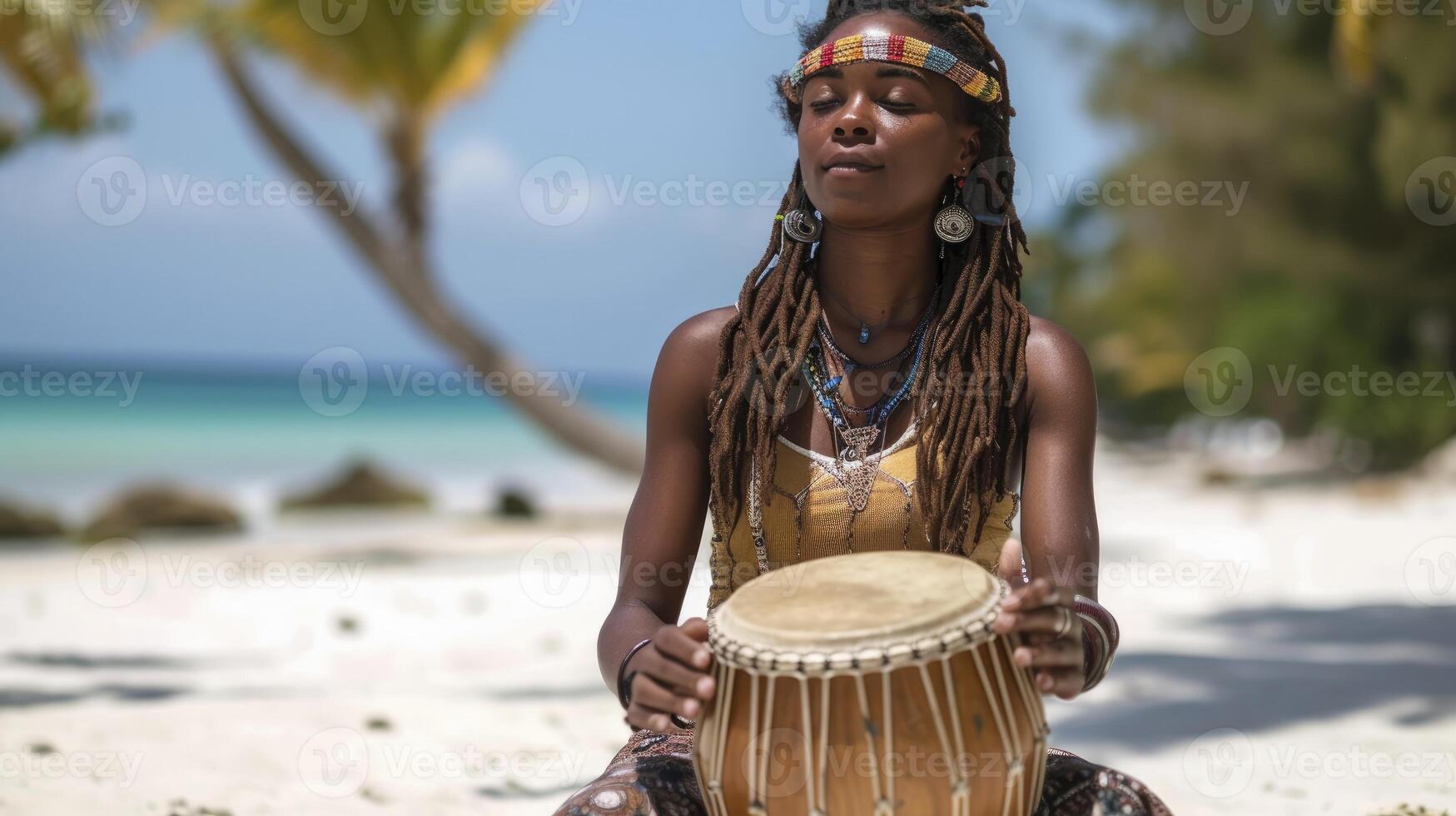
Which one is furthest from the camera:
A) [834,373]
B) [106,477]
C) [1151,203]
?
[106,477]

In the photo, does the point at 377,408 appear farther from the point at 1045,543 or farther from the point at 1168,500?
the point at 1045,543

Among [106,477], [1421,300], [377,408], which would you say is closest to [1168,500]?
[1421,300]

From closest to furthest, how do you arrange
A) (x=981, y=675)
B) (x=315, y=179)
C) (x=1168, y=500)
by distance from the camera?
(x=981, y=675)
(x=315, y=179)
(x=1168, y=500)

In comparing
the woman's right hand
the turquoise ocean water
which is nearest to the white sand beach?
the woman's right hand

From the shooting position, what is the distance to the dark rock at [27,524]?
15906 millimetres

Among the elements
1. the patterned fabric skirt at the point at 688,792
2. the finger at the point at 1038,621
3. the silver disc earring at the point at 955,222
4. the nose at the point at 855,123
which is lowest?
the patterned fabric skirt at the point at 688,792

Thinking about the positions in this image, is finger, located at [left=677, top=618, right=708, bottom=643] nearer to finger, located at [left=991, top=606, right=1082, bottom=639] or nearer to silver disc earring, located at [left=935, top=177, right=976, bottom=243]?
finger, located at [left=991, top=606, right=1082, bottom=639]

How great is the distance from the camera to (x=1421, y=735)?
586 centimetres

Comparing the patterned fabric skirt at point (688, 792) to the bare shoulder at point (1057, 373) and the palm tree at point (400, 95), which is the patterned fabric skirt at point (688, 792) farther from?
the palm tree at point (400, 95)

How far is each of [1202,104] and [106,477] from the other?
30500 mm

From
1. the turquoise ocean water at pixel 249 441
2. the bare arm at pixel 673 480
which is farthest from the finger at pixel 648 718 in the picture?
the turquoise ocean water at pixel 249 441

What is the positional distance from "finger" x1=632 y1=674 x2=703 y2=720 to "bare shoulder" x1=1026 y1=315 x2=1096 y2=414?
109 centimetres

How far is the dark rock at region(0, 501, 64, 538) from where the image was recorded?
15.9m

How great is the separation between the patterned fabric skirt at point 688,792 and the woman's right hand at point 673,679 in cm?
14
